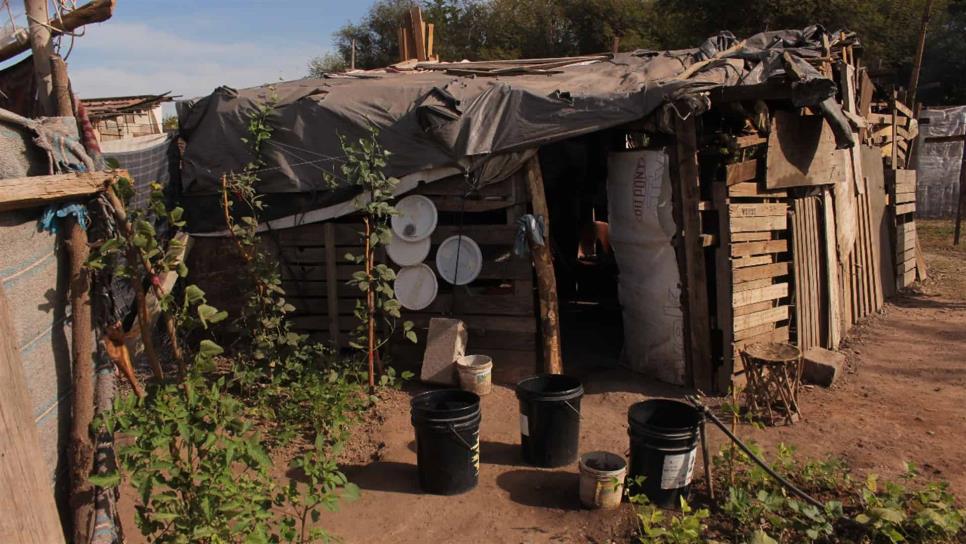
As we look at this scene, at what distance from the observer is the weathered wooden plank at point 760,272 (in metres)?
6.87

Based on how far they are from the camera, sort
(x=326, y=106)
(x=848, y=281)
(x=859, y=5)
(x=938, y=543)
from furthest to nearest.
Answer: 1. (x=859, y=5)
2. (x=848, y=281)
3. (x=326, y=106)
4. (x=938, y=543)

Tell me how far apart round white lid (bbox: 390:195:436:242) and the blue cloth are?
4.19 m

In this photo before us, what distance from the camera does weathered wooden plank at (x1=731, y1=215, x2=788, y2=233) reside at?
270 inches

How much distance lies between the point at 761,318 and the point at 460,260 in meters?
2.96

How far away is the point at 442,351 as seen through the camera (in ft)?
23.3

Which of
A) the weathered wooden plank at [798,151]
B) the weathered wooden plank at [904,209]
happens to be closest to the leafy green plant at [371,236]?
the weathered wooden plank at [798,151]

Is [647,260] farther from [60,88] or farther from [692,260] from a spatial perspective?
[60,88]

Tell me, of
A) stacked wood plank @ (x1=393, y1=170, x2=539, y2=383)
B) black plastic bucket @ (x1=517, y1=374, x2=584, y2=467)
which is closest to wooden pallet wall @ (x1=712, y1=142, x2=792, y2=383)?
stacked wood plank @ (x1=393, y1=170, x2=539, y2=383)

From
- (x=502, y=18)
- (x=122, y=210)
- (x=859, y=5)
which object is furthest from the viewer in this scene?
(x=502, y=18)

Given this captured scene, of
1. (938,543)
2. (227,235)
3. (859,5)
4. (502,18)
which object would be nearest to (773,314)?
(938,543)

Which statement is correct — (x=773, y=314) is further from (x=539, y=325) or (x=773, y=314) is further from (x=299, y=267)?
(x=299, y=267)

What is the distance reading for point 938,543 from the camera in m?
4.18

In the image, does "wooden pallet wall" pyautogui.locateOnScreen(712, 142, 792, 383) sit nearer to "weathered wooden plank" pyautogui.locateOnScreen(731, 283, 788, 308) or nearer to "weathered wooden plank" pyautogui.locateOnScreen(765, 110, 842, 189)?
"weathered wooden plank" pyautogui.locateOnScreen(731, 283, 788, 308)

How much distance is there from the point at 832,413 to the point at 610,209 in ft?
9.36
